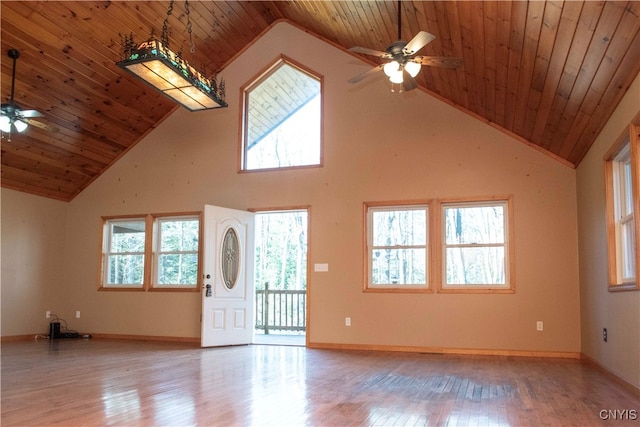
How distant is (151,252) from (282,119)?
3.04 m

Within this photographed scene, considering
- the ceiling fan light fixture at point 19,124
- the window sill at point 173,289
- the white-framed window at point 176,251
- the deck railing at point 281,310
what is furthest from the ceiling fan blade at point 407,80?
the deck railing at point 281,310

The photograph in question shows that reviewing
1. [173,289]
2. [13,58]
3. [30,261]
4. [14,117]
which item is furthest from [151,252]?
[13,58]

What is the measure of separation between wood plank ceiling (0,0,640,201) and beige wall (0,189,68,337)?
0.95 ft

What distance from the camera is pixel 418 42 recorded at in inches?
163

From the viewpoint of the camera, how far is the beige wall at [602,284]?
13.5 feet

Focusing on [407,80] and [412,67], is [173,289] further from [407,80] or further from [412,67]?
[412,67]

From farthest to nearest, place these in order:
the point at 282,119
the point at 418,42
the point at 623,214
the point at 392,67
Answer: the point at 282,119 < the point at 623,214 < the point at 392,67 < the point at 418,42

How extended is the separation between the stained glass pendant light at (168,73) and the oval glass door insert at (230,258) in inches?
88.7

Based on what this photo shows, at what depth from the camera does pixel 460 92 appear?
21.2 ft

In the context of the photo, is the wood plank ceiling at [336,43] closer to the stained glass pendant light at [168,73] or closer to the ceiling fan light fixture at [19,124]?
the ceiling fan light fixture at [19,124]

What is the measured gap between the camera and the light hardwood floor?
131 inches

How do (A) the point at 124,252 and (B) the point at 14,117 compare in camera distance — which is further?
(A) the point at 124,252

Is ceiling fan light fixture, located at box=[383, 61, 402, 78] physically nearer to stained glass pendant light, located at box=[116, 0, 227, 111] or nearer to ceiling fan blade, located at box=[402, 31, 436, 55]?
ceiling fan blade, located at box=[402, 31, 436, 55]

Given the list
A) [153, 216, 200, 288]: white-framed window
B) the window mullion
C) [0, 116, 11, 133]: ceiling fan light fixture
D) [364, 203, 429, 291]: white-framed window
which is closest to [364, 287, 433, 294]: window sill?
[364, 203, 429, 291]: white-framed window
